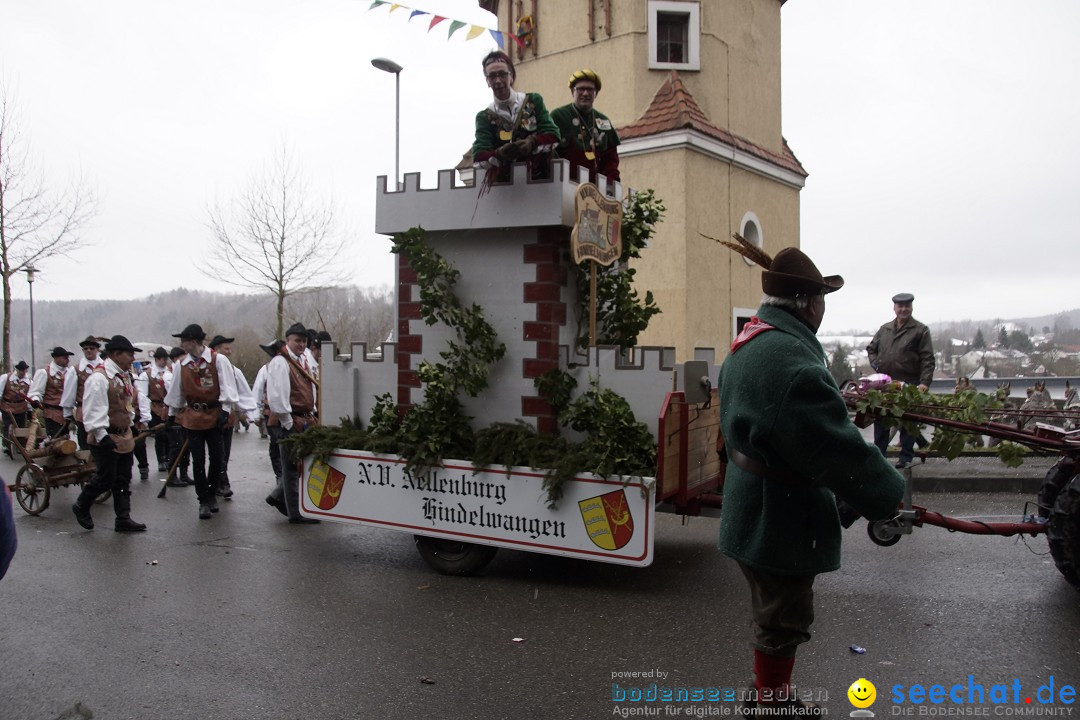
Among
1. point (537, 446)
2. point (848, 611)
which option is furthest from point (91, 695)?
point (848, 611)

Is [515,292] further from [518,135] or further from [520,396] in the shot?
[518,135]

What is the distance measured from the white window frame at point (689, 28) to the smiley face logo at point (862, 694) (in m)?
12.3

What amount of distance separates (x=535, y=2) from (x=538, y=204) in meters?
11.1

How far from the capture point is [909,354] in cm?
896

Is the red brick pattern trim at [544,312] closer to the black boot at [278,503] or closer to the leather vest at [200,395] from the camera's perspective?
the black boot at [278,503]

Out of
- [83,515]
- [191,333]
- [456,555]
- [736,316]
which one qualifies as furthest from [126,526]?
[736,316]

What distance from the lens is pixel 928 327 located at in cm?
905

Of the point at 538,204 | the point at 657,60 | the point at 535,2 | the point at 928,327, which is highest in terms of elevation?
the point at 535,2

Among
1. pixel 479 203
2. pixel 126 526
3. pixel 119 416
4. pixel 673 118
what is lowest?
pixel 126 526

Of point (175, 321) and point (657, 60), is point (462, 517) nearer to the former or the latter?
point (657, 60)

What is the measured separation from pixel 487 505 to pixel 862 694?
2799 mm

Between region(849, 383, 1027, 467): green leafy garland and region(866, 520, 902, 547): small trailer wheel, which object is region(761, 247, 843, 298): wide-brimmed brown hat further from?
region(866, 520, 902, 547): small trailer wheel

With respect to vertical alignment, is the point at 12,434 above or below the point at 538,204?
below

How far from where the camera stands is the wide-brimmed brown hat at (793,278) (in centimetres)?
335
